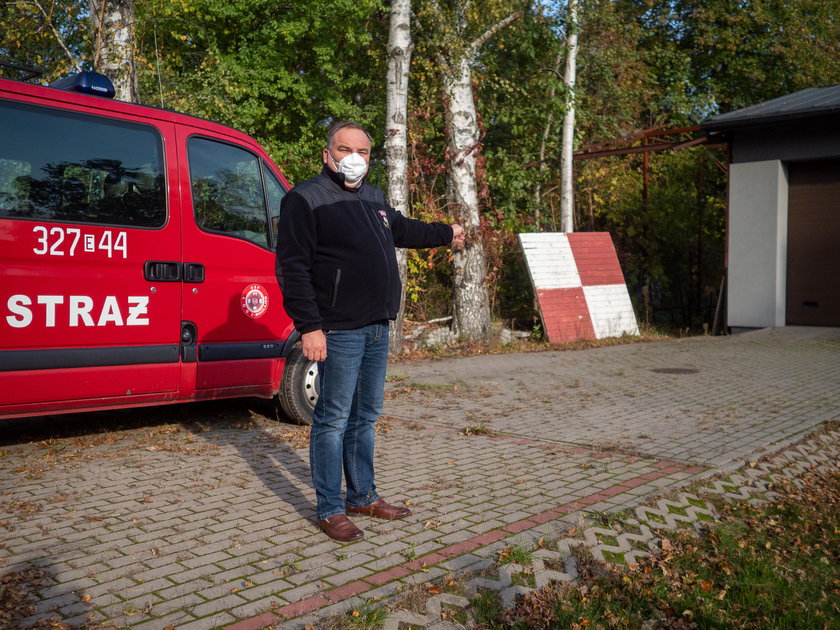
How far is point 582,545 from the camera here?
3.85 metres

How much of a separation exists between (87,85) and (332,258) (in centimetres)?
290

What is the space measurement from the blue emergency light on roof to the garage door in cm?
1356

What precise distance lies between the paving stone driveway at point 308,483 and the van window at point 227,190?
1.70m

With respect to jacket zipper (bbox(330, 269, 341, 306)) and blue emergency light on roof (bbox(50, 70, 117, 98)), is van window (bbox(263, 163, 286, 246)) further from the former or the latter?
jacket zipper (bbox(330, 269, 341, 306))

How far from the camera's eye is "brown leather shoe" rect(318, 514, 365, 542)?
3908 mm

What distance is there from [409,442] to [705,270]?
17377 mm

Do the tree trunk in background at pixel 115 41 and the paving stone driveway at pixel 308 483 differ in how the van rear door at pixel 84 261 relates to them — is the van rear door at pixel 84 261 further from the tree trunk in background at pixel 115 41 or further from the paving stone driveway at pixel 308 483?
the tree trunk in background at pixel 115 41

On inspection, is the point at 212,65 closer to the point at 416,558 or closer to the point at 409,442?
the point at 409,442

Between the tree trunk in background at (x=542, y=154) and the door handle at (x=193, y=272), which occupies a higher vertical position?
the tree trunk in background at (x=542, y=154)

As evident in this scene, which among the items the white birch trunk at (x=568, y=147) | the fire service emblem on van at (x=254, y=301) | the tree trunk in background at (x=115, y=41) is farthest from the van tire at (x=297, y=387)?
the white birch trunk at (x=568, y=147)

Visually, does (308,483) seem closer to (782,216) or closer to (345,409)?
(345,409)

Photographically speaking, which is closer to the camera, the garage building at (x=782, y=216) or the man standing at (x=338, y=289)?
the man standing at (x=338, y=289)

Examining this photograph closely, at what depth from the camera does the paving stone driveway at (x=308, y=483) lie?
3.38 m

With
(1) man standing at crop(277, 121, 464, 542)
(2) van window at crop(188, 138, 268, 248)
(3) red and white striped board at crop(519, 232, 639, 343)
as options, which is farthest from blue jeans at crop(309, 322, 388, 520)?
(3) red and white striped board at crop(519, 232, 639, 343)
